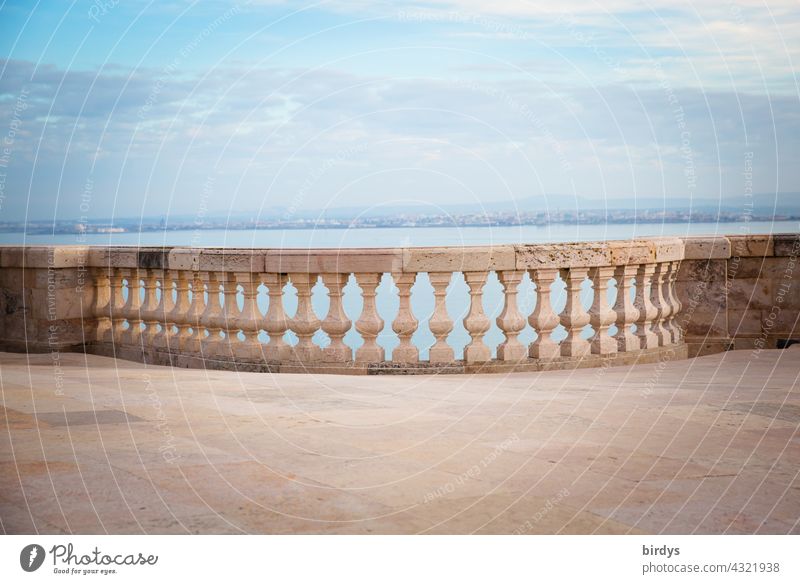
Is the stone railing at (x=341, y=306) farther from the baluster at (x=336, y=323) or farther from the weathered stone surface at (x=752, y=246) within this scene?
the weathered stone surface at (x=752, y=246)

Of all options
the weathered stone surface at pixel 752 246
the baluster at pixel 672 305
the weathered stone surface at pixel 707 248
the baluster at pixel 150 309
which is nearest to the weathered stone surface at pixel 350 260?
the baluster at pixel 150 309

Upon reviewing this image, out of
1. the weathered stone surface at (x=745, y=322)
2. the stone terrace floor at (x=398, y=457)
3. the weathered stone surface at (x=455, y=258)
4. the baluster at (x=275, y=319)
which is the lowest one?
the stone terrace floor at (x=398, y=457)

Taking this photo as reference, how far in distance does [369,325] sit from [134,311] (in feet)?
10.8

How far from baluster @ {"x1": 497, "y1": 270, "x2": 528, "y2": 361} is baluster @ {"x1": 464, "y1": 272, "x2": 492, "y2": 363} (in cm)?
15

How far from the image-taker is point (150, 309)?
33.5 ft

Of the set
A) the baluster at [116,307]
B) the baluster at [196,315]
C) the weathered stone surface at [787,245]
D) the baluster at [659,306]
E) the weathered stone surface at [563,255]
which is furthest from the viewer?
the baluster at [116,307]

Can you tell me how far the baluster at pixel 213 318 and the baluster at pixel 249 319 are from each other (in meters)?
0.27

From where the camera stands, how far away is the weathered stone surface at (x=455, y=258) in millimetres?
8406

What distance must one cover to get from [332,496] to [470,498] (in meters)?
0.61

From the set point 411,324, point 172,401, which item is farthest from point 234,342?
point 172,401

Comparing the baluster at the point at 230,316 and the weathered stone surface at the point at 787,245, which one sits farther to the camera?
the weathered stone surface at the point at 787,245

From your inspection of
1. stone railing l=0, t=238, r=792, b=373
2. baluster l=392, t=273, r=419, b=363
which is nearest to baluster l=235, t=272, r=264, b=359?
stone railing l=0, t=238, r=792, b=373

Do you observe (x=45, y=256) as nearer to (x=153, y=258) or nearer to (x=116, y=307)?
(x=116, y=307)
